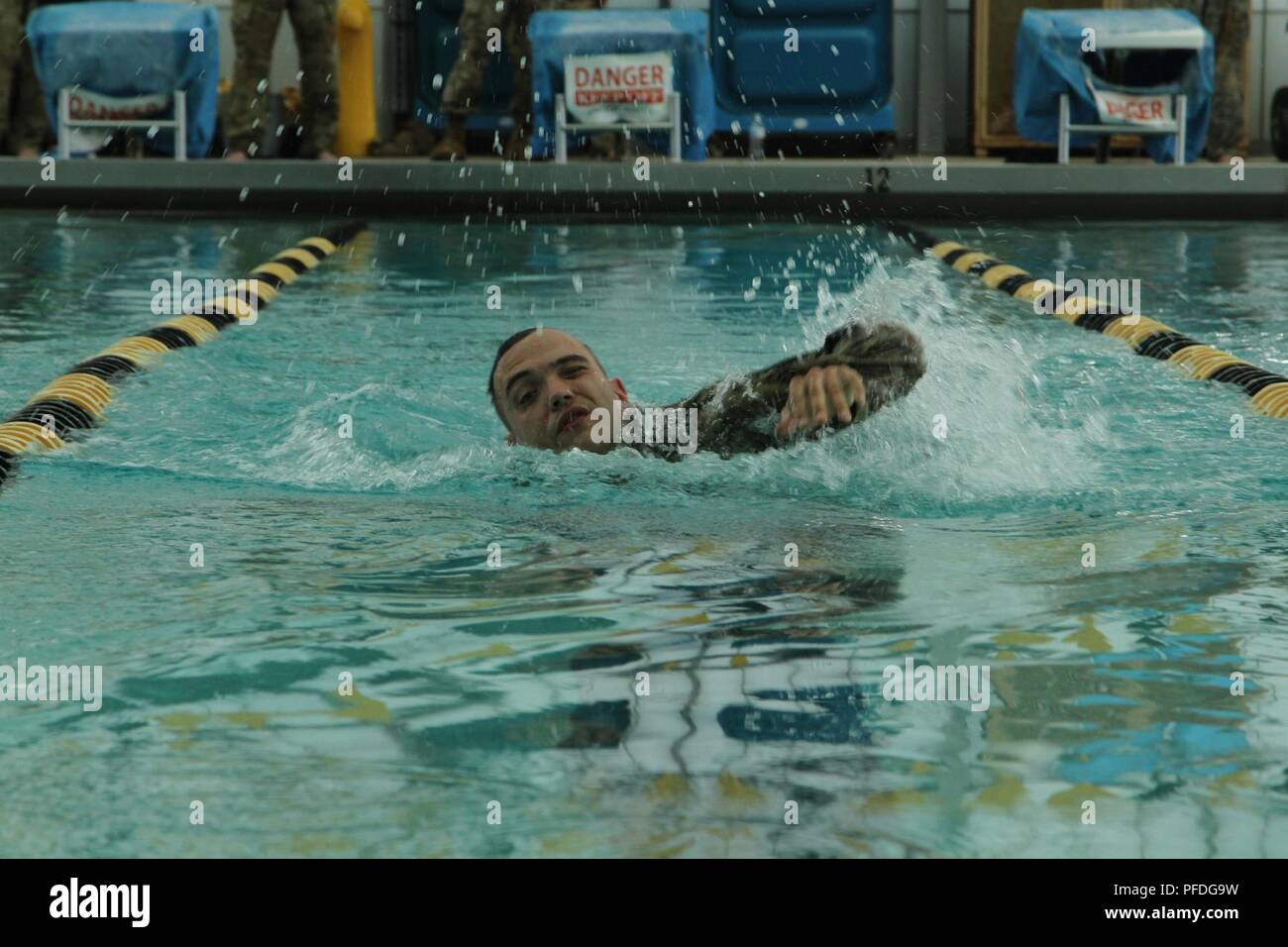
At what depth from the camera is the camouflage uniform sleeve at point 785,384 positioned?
4016 millimetres

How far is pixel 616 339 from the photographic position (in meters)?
6.98

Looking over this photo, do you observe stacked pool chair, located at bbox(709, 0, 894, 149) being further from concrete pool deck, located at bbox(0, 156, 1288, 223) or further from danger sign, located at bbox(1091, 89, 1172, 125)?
danger sign, located at bbox(1091, 89, 1172, 125)

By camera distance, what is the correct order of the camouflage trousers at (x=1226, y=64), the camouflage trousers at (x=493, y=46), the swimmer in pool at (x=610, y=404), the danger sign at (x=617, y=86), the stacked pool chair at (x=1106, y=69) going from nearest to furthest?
1. the swimmer in pool at (x=610, y=404)
2. the danger sign at (x=617, y=86)
3. the stacked pool chair at (x=1106, y=69)
4. the camouflage trousers at (x=493, y=46)
5. the camouflage trousers at (x=1226, y=64)

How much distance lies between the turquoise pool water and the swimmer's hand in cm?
24

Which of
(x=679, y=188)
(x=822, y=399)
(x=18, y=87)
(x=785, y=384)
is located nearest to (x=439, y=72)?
(x=18, y=87)

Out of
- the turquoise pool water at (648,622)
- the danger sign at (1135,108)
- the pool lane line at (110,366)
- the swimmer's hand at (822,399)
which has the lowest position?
the turquoise pool water at (648,622)

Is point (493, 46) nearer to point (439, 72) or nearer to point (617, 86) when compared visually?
point (617, 86)

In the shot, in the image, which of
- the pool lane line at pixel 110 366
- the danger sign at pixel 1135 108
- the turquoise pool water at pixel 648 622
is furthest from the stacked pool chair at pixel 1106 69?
the turquoise pool water at pixel 648 622

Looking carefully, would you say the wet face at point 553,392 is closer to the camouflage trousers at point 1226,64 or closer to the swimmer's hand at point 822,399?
the swimmer's hand at point 822,399

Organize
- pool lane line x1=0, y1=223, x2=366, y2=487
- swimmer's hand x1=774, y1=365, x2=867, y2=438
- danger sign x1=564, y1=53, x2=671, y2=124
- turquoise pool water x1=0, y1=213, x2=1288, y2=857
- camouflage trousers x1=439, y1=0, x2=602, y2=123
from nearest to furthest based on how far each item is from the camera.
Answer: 1. turquoise pool water x1=0, y1=213, x2=1288, y2=857
2. swimmer's hand x1=774, y1=365, x2=867, y2=438
3. pool lane line x1=0, y1=223, x2=366, y2=487
4. danger sign x1=564, y1=53, x2=671, y2=124
5. camouflage trousers x1=439, y1=0, x2=602, y2=123

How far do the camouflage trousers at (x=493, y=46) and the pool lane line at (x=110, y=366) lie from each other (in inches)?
112

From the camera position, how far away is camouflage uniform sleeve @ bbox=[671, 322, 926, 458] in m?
4.02

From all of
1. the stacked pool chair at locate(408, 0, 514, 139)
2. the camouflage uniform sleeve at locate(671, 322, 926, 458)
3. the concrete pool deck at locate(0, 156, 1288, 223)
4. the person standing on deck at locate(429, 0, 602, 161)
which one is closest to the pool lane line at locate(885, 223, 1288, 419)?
the camouflage uniform sleeve at locate(671, 322, 926, 458)

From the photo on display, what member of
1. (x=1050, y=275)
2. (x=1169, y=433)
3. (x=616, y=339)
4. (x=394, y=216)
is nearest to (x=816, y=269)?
(x=1050, y=275)
